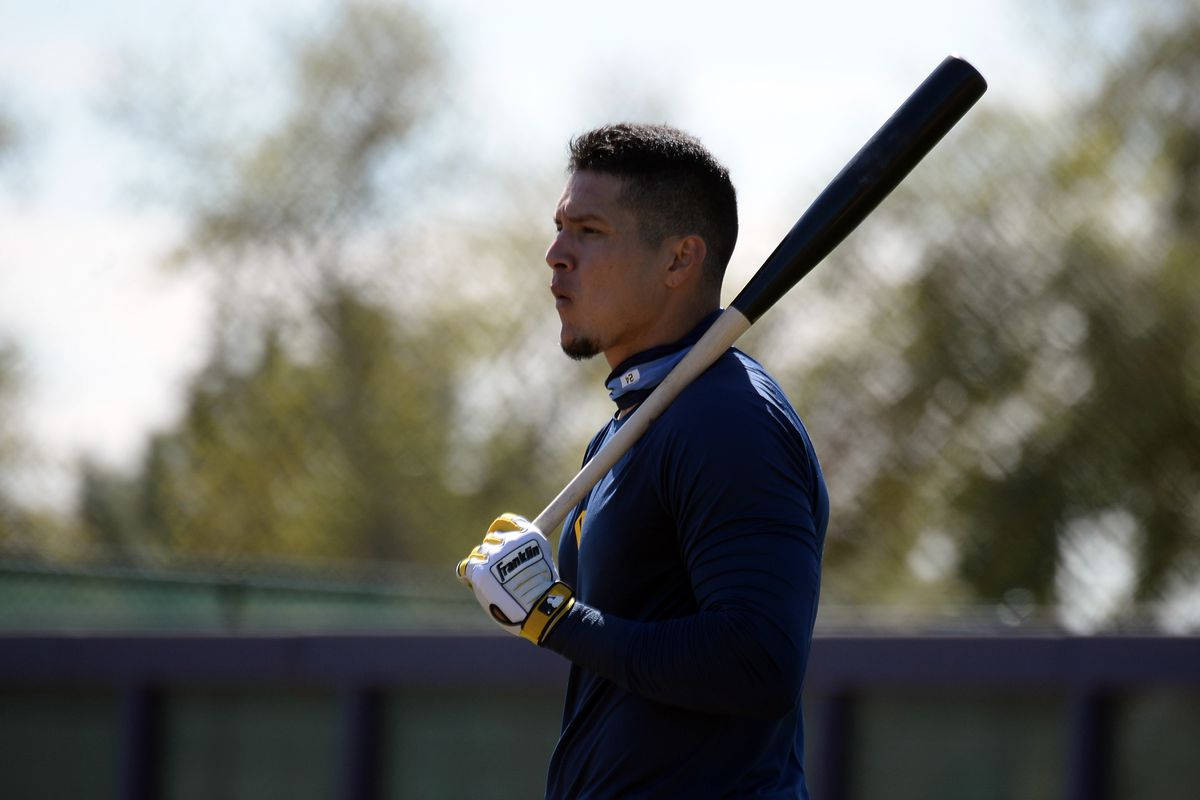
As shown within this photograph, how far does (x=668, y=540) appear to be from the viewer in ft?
8.07

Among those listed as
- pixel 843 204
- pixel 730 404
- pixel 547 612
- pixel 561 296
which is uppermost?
pixel 843 204

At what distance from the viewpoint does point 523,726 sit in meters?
5.50

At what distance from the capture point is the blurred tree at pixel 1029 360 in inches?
484

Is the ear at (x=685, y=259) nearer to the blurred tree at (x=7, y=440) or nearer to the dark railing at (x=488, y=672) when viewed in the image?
the dark railing at (x=488, y=672)

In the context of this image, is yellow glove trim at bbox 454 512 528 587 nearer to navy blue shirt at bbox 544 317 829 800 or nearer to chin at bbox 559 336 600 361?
navy blue shirt at bbox 544 317 829 800

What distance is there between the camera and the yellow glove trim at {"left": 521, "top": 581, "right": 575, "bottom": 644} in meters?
2.42

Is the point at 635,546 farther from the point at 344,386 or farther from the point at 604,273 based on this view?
the point at 344,386

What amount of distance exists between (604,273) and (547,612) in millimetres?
610

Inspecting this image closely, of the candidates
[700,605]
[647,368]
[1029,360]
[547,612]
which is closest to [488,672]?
[647,368]

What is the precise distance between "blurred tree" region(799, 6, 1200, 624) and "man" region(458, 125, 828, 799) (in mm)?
9708

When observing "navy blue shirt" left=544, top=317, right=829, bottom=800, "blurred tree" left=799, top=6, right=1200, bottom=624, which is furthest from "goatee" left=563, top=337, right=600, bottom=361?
"blurred tree" left=799, top=6, right=1200, bottom=624

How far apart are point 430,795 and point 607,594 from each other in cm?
333

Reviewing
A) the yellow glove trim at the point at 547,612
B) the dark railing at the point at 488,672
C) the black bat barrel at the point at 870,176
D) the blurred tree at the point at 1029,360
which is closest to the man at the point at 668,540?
the yellow glove trim at the point at 547,612

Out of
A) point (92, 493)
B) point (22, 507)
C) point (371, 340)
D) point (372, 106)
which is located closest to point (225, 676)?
point (22, 507)
